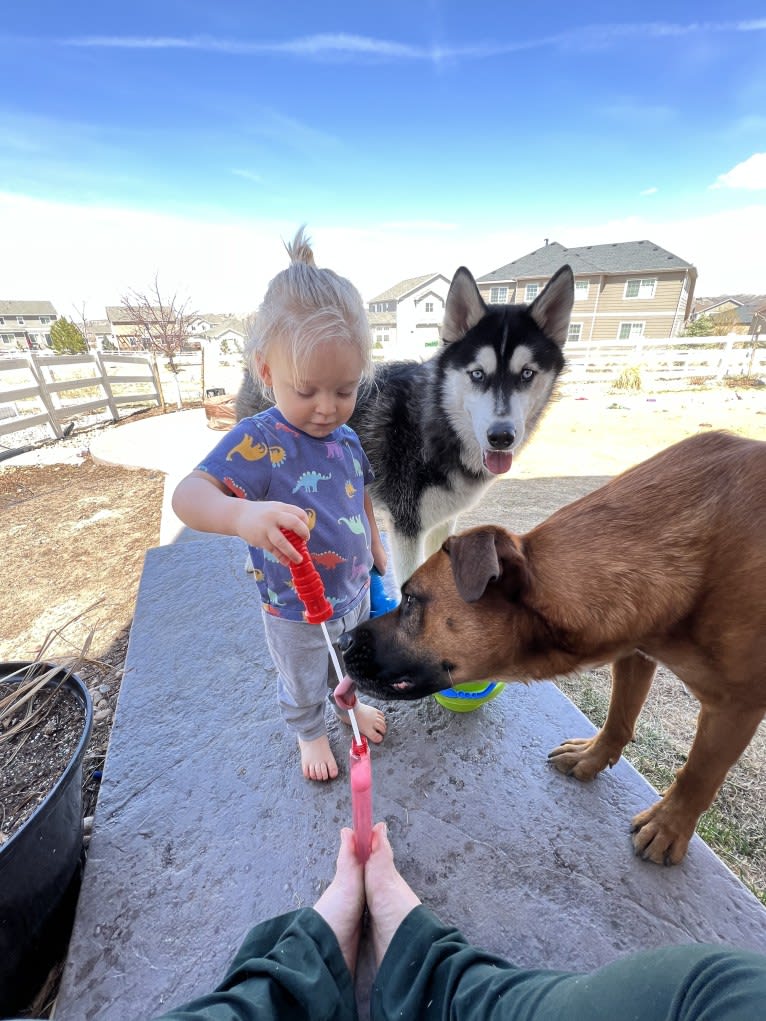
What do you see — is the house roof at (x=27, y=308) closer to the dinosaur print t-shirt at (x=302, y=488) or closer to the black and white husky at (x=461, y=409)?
the black and white husky at (x=461, y=409)

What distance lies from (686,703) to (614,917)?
1.80m

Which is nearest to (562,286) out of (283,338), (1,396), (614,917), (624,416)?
(283,338)

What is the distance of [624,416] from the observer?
429 inches

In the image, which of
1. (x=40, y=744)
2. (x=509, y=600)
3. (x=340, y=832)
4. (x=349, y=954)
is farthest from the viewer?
(x=40, y=744)

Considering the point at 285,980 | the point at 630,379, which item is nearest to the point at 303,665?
the point at 285,980

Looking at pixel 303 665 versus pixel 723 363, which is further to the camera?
pixel 723 363

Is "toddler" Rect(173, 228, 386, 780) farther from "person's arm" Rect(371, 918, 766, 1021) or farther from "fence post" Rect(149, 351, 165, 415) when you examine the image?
"fence post" Rect(149, 351, 165, 415)

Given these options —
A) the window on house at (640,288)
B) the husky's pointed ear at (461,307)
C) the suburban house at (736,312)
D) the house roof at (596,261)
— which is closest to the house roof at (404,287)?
the house roof at (596,261)

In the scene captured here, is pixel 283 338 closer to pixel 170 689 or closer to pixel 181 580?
pixel 170 689

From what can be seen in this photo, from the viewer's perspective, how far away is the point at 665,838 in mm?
1526

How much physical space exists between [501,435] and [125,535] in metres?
4.87

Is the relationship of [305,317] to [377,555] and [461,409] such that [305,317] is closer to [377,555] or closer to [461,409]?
[377,555]

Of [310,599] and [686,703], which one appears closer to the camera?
[310,599]

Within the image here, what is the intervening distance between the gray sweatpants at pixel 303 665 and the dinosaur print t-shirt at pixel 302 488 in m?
0.07
